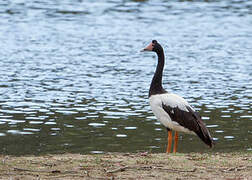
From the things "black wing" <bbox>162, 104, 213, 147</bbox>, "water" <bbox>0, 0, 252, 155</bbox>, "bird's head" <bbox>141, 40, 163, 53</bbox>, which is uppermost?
"bird's head" <bbox>141, 40, 163, 53</bbox>

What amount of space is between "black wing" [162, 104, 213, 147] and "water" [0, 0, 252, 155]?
1.66m

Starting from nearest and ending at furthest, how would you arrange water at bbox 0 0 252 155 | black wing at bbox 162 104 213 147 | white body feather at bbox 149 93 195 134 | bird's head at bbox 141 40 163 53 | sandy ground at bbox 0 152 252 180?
sandy ground at bbox 0 152 252 180 → black wing at bbox 162 104 213 147 → white body feather at bbox 149 93 195 134 → bird's head at bbox 141 40 163 53 → water at bbox 0 0 252 155

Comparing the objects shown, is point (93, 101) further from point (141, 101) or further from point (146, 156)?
point (146, 156)

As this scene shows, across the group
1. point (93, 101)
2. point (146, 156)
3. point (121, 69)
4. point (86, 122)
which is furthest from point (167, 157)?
point (121, 69)

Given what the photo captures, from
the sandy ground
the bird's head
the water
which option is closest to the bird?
the sandy ground

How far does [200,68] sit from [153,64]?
6.19 feet

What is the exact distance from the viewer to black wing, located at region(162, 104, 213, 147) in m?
12.7

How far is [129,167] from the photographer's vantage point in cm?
1030

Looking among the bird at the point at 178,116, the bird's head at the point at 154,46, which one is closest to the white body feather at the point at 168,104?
the bird at the point at 178,116

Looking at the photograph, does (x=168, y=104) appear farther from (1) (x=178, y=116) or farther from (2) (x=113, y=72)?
(2) (x=113, y=72)

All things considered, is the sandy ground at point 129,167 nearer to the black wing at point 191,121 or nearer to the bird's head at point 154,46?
the black wing at point 191,121

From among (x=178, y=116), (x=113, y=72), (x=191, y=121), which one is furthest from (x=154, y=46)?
(x=113, y=72)

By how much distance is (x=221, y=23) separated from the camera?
3981 cm

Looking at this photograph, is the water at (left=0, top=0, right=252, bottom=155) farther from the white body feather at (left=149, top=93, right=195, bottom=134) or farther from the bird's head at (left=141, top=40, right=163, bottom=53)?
the bird's head at (left=141, top=40, right=163, bottom=53)
